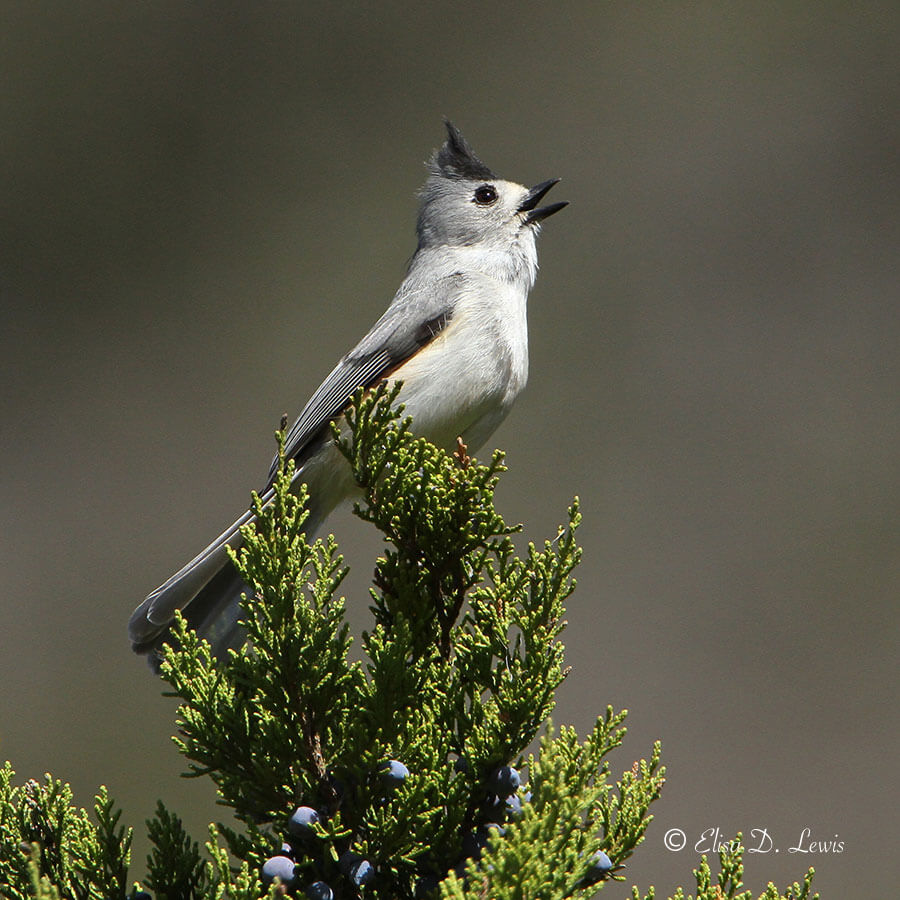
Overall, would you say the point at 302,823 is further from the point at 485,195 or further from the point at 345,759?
the point at 485,195

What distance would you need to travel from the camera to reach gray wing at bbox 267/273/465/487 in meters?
1.79

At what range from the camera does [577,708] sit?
315 cm

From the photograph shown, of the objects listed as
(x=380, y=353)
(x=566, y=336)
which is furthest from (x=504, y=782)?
(x=566, y=336)

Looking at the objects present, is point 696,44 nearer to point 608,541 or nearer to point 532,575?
point 608,541

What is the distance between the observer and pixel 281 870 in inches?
35.9

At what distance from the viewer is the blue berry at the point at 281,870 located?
2.99 ft

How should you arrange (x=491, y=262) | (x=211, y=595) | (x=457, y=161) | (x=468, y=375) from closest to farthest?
(x=211, y=595)
(x=468, y=375)
(x=491, y=262)
(x=457, y=161)

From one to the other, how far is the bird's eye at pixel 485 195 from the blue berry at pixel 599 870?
1.58 m

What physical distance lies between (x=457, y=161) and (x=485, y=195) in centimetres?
15

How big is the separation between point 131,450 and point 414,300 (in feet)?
8.38

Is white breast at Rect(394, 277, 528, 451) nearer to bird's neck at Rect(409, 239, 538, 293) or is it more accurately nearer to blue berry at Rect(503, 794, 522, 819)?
bird's neck at Rect(409, 239, 538, 293)

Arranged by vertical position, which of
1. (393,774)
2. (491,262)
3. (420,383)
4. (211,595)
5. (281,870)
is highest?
(491,262)

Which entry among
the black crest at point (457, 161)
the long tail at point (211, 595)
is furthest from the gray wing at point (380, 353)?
the black crest at point (457, 161)

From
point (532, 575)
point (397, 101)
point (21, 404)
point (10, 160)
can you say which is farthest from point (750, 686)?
point (10, 160)
